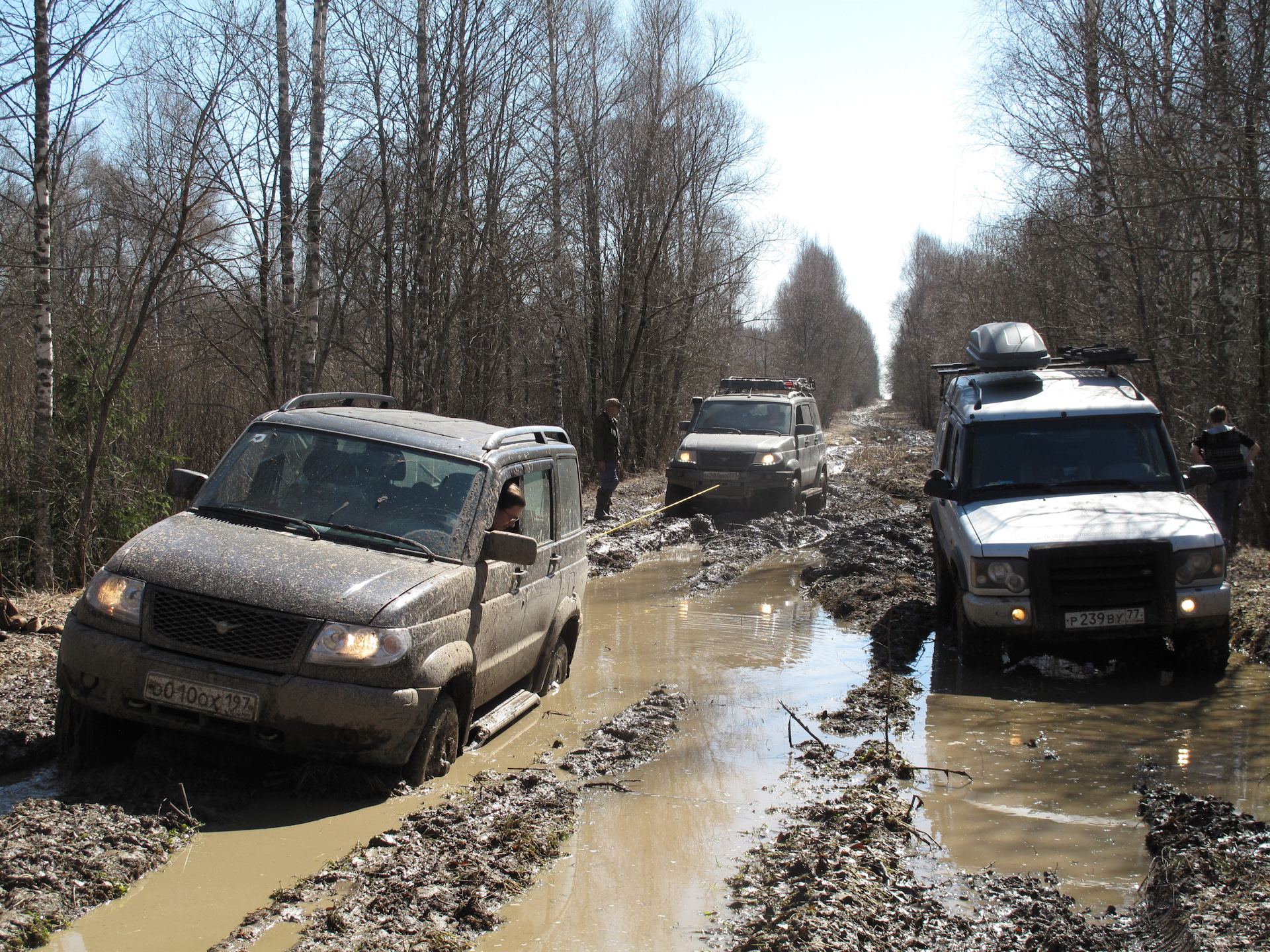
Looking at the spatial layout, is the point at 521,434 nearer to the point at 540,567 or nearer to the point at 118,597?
the point at 540,567

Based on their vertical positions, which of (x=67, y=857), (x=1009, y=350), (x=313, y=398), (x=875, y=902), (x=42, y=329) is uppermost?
(x=42, y=329)

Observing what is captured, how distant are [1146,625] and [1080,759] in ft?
5.96

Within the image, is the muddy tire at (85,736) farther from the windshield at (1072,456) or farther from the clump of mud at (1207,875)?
the windshield at (1072,456)

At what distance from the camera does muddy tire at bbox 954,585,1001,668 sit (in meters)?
7.55

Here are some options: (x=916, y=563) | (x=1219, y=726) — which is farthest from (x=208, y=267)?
(x=1219, y=726)

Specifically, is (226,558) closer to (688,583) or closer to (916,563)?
(688,583)

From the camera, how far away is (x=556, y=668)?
6.97 metres

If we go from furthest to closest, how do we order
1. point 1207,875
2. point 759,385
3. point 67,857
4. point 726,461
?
point 759,385, point 726,461, point 1207,875, point 67,857

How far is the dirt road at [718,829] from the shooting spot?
3436 millimetres

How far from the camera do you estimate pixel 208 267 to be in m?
15.5

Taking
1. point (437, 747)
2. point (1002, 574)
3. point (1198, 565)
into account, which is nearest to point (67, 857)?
point (437, 747)

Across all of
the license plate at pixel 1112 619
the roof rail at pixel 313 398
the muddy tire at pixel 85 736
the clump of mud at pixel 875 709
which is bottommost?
the clump of mud at pixel 875 709

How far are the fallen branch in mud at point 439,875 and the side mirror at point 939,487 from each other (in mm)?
4429

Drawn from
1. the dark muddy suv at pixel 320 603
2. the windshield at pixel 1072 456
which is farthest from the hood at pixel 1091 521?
the dark muddy suv at pixel 320 603
